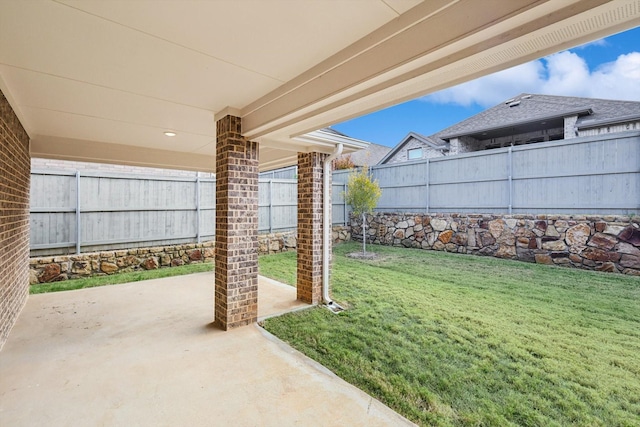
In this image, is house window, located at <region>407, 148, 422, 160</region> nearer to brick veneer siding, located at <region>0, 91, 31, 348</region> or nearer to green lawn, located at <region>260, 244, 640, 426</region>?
green lawn, located at <region>260, 244, 640, 426</region>

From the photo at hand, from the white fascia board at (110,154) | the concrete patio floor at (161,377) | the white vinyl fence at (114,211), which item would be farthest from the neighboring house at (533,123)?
the concrete patio floor at (161,377)

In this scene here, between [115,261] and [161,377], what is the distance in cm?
505

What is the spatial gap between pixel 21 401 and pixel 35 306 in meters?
2.83

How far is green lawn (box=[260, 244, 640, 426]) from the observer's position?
2.16 meters

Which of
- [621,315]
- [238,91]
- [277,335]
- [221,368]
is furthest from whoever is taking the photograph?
[621,315]

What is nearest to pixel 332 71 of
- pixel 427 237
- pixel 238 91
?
pixel 238 91

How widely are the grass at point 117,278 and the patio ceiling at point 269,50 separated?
347 centimetres

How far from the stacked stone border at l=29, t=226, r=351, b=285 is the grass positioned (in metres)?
0.19

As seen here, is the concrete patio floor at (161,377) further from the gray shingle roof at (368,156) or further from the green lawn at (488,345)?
the gray shingle roof at (368,156)

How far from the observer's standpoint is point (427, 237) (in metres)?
9.31

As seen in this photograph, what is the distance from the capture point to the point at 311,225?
4422mm

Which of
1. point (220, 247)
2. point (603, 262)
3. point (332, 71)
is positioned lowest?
point (603, 262)

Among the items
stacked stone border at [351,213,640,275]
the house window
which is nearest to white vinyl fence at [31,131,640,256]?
stacked stone border at [351,213,640,275]

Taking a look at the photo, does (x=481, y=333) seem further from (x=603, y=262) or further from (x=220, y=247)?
(x=603, y=262)
